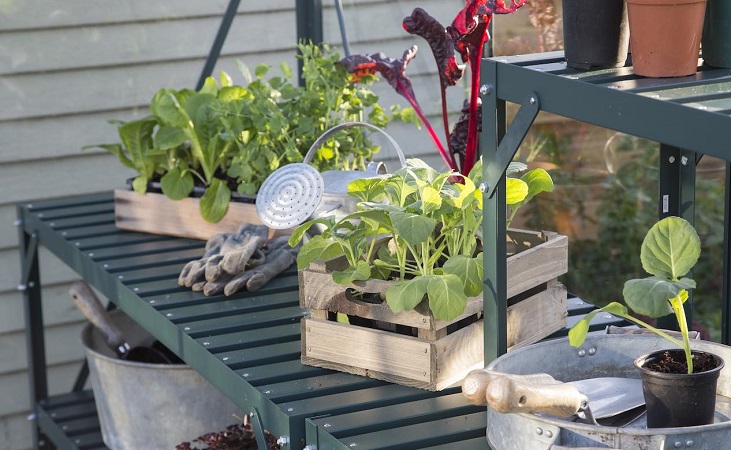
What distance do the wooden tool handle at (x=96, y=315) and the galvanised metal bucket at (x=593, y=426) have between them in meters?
1.49

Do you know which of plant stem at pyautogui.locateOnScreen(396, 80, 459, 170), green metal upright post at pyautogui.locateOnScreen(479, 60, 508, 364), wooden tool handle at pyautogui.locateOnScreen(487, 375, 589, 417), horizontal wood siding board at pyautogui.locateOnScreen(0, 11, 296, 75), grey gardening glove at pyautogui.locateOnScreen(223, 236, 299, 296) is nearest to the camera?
wooden tool handle at pyautogui.locateOnScreen(487, 375, 589, 417)

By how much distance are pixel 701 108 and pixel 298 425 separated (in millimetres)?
859

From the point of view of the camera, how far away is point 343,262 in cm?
215

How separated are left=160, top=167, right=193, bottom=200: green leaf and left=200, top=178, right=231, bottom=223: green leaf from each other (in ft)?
0.28

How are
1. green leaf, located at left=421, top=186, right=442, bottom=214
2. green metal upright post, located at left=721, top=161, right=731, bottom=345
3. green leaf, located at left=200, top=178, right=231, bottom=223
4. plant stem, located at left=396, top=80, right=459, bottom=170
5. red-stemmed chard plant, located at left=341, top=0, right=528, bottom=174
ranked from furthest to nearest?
green leaf, located at left=200, top=178, right=231, bottom=223, plant stem, located at left=396, top=80, right=459, bottom=170, red-stemmed chard plant, located at left=341, top=0, right=528, bottom=174, green metal upright post, located at left=721, top=161, right=731, bottom=345, green leaf, located at left=421, top=186, right=442, bottom=214

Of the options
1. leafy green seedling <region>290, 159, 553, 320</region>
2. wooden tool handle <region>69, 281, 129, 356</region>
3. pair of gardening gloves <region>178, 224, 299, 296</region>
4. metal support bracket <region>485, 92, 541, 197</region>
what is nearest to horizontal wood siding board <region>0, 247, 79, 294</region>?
wooden tool handle <region>69, 281, 129, 356</region>

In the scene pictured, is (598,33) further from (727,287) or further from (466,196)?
(727,287)

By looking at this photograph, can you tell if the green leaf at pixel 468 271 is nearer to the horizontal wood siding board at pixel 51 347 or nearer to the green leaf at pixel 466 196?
the green leaf at pixel 466 196

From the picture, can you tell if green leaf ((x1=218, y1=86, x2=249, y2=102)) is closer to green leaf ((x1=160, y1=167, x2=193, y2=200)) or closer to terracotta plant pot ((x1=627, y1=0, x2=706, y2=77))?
green leaf ((x1=160, y1=167, x2=193, y2=200))

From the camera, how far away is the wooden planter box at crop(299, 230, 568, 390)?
193 centimetres

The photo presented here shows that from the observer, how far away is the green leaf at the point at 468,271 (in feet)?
6.40

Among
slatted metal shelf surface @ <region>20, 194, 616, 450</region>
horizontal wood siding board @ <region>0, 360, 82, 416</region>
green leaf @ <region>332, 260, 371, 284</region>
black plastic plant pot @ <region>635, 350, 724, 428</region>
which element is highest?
green leaf @ <region>332, 260, 371, 284</region>

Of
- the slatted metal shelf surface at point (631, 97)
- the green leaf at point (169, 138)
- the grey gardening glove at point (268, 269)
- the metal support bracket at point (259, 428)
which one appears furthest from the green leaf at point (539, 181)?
the green leaf at point (169, 138)

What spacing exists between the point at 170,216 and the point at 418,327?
126 centimetres
